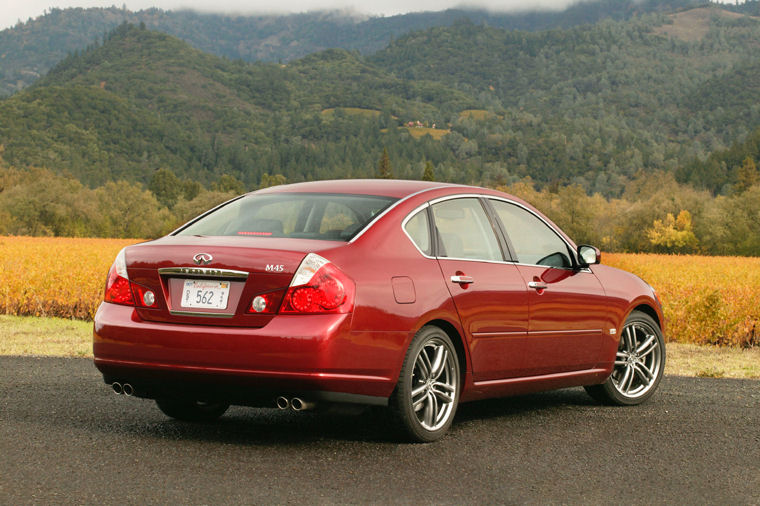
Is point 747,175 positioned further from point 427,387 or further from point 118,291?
point 118,291

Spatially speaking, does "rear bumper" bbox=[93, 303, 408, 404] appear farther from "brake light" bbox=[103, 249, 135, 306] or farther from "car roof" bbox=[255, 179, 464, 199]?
"car roof" bbox=[255, 179, 464, 199]

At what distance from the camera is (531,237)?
7230 mm

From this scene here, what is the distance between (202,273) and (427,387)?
1559mm

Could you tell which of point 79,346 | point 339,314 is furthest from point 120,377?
point 79,346

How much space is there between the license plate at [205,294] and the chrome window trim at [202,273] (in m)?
0.04

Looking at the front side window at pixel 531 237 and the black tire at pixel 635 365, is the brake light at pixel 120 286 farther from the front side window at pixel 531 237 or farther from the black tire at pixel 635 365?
the black tire at pixel 635 365

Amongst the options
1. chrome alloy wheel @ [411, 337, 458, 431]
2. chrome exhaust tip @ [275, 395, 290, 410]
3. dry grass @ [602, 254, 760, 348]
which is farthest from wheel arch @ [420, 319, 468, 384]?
dry grass @ [602, 254, 760, 348]

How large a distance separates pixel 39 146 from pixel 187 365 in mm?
191025

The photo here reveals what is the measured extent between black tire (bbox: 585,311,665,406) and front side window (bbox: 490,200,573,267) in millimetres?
1005

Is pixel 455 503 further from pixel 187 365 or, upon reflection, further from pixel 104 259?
pixel 104 259

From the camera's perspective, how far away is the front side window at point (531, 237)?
7039mm

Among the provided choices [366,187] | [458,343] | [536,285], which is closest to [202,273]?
[366,187]

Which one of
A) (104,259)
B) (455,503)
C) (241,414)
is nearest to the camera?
(455,503)

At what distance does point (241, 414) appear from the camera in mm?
7133
